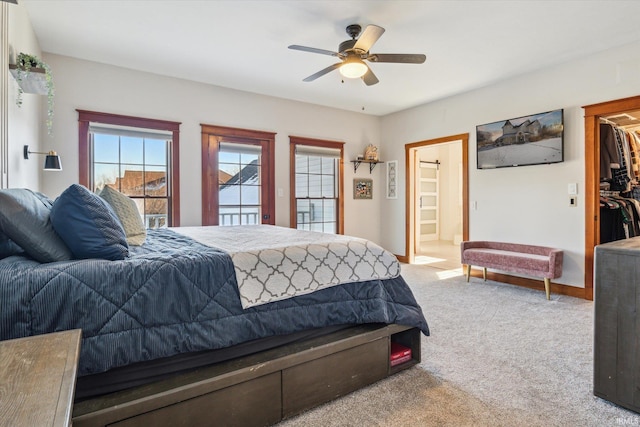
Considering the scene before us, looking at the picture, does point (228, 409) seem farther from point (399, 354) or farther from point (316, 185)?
point (316, 185)

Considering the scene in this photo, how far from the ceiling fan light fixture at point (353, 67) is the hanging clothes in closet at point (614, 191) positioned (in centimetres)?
311

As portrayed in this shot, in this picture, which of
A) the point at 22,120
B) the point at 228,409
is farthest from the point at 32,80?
the point at 228,409

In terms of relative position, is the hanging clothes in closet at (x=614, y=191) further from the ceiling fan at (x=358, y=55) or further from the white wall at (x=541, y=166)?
the ceiling fan at (x=358, y=55)

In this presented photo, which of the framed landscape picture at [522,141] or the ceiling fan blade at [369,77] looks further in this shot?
the framed landscape picture at [522,141]

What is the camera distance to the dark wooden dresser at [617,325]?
1.70m

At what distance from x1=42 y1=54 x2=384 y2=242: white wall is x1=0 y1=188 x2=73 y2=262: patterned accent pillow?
301cm

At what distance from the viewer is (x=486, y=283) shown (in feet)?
15.1

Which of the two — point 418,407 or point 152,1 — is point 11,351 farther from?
point 152,1

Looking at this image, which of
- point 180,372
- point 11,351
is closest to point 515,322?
point 180,372

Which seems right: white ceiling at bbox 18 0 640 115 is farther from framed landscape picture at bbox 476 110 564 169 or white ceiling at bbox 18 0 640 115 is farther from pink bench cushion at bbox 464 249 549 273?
pink bench cushion at bbox 464 249 549 273

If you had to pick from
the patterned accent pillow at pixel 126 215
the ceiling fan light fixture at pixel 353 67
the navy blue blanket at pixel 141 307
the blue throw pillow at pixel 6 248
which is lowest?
the navy blue blanket at pixel 141 307

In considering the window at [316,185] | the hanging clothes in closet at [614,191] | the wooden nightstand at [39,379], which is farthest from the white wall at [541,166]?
the wooden nightstand at [39,379]

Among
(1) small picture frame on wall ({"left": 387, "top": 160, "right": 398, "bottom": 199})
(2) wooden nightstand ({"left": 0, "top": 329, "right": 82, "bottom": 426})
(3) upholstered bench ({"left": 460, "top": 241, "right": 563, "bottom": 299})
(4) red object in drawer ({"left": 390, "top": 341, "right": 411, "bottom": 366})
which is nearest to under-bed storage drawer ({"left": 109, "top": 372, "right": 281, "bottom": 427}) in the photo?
(2) wooden nightstand ({"left": 0, "top": 329, "right": 82, "bottom": 426})

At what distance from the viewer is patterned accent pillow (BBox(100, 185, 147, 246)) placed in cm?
213
